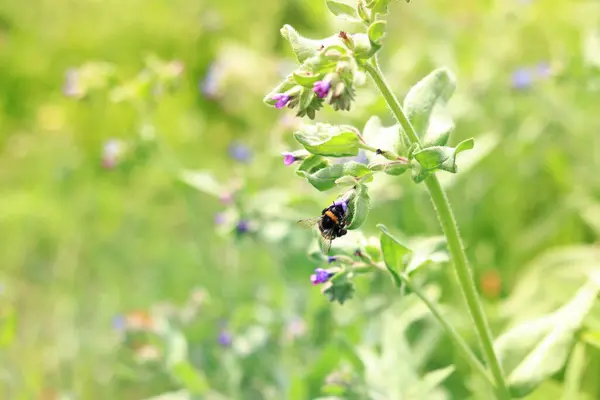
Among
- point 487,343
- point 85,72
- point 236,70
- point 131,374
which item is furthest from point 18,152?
point 487,343

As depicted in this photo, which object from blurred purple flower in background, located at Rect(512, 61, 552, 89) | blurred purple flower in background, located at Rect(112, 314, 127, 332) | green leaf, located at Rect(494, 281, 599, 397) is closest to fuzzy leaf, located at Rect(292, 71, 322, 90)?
green leaf, located at Rect(494, 281, 599, 397)

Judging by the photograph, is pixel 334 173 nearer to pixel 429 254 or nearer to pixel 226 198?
pixel 429 254

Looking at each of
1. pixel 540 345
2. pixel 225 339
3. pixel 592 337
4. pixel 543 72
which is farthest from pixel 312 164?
pixel 543 72

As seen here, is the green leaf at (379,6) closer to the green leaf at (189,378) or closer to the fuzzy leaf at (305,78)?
the fuzzy leaf at (305,78)

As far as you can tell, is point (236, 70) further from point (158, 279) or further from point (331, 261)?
point (331, 261)

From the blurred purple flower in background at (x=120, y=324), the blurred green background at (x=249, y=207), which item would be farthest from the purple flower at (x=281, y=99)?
the blurred purple flower in background at (x=120, y=324)

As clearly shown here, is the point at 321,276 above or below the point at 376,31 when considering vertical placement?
below

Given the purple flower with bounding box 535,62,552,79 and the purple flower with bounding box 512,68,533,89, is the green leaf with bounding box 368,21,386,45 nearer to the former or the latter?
the purple flower with bounding box 535,62,552,79
